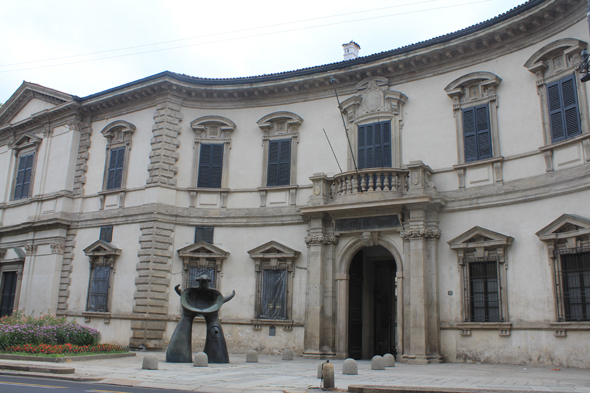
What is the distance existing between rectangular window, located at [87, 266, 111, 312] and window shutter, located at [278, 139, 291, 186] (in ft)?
25.1

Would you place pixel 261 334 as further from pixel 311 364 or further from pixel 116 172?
pixel 116 172

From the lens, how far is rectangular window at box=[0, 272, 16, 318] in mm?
24125

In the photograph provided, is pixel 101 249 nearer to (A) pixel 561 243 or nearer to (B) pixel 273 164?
(B) pixel 273 164

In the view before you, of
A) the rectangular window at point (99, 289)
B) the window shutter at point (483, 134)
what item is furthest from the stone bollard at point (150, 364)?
the window shutter at point (483, 134)

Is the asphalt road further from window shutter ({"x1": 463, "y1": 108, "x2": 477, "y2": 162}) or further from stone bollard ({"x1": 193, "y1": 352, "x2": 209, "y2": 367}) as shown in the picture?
window shutter ({"x1": 463, "y1": 108, "x2": 477, "y2": 162})

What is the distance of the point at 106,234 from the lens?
849 inches

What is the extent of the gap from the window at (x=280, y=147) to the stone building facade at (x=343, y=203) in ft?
0.26

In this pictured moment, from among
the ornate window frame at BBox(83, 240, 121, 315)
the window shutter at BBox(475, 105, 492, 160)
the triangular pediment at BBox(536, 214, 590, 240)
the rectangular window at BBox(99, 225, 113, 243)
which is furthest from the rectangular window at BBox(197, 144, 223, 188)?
the triangular pediment at BBox(536, 214, 590, 240)

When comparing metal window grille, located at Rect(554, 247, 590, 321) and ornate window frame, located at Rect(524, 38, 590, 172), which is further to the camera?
ornate window frame, located at Rect(524, 38, 590, 172)

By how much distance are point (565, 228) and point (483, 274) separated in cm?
272

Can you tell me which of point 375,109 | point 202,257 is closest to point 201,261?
point 202,257

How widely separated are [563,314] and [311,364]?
7036 millimetres

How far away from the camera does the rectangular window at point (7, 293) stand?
79.2 feet

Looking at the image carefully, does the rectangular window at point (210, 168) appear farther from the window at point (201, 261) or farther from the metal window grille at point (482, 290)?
the metal window grille at point (482, 290)
